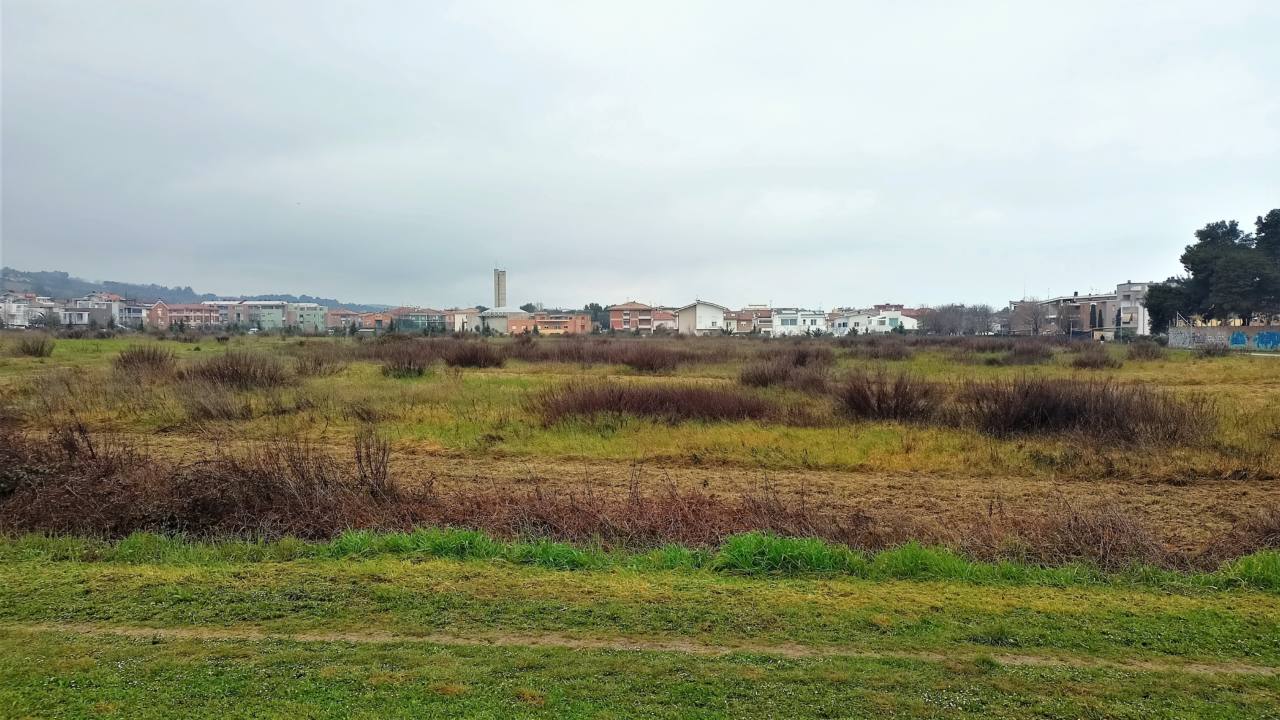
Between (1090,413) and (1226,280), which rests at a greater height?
(1226,280)

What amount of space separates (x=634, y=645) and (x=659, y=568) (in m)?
1.61

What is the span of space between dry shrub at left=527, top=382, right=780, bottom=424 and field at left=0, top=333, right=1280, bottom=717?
566 mm

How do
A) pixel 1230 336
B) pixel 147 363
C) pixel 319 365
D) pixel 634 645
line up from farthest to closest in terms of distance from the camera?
1. pixel 1230 336
2. pixel 319 365
3. pixel 147 363
4. pixel 634 645

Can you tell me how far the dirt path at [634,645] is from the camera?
12.7 feet

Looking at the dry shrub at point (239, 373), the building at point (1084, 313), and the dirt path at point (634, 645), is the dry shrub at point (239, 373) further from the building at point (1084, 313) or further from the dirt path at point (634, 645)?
the building at point (1084, 313)

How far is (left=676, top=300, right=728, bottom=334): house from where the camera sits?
357ft

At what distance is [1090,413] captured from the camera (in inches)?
507

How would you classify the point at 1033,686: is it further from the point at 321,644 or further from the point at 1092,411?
the point at 1092,411

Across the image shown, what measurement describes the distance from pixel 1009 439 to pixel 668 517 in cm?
819

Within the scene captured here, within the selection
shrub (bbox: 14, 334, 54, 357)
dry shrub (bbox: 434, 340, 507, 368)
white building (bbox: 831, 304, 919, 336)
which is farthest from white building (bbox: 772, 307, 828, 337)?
shrub (bbox: 14, 334, 54, 357)

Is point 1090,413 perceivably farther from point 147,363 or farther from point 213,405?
point 147,363

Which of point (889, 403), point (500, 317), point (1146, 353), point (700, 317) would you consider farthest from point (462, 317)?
point (889, 403)

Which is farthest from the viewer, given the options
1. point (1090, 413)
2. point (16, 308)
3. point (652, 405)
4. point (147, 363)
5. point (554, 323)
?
point (16, 308)

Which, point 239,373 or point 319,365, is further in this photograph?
point 319,365
